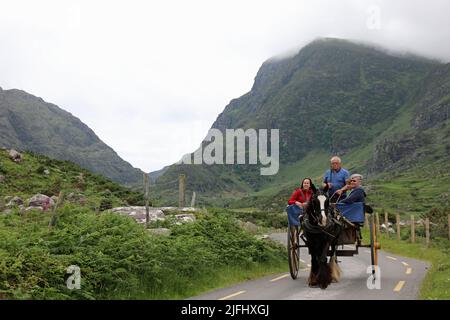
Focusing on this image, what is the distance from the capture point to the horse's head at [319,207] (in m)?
12.5

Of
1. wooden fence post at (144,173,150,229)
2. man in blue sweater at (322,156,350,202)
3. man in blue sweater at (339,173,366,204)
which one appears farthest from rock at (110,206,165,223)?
man in blue sweater at (339,173,366,204)

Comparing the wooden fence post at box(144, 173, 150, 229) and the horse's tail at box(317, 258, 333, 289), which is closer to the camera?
the horse's tail at box(317, 258, 333, 289)

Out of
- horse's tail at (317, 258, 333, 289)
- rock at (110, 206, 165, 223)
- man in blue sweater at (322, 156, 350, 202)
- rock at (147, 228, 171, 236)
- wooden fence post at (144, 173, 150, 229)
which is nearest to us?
horse's tail at (317, 258, 333, 289)

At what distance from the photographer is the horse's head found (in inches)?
493

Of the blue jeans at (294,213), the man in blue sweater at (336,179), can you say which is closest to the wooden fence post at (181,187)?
the blue jeans at (294,213)

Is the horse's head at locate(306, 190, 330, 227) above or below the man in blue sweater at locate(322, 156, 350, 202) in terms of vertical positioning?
below

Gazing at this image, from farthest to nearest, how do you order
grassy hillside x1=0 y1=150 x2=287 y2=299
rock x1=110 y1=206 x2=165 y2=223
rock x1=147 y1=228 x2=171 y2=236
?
rock x1=110 y1=206 x2=165 y2=223 < rock x1=147 y1=228 x2=171 y2=236 < grassy hillside x1=0 y1=150 x2=287 y2=299

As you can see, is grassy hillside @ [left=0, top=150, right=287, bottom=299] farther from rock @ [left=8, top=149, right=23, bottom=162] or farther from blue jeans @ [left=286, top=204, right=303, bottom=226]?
rock @ [left=8, top=149, right=23, bottom=162]

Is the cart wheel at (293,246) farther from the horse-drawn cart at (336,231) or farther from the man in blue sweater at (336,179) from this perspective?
the man in blue sweater at (336,179)

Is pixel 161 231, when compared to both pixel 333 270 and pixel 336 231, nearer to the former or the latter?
pixel 333 270

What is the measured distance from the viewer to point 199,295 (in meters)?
14.0

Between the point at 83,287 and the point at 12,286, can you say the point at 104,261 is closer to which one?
the point at 83,287

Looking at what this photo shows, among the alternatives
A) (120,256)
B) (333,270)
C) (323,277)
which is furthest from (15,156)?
(323,277)
